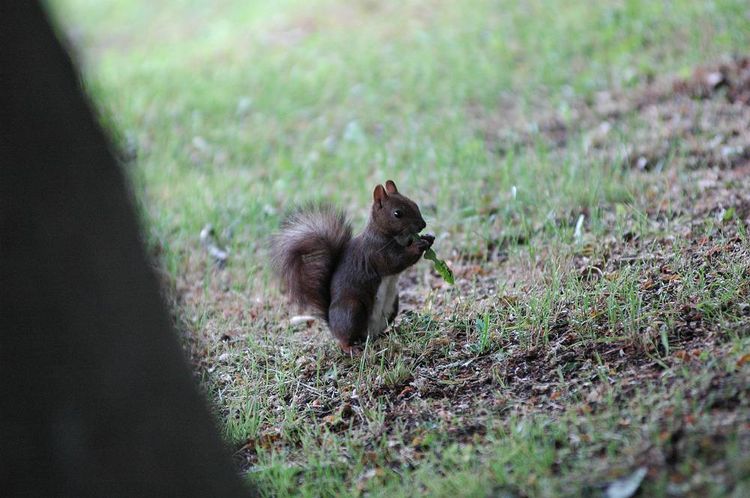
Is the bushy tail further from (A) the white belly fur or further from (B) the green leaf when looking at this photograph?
(B) the green leaf

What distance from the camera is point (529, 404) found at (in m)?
2.89

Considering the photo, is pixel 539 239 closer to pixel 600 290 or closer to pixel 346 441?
pixel 600 290

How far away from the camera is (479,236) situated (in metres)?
4.71

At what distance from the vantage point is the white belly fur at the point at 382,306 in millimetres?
3680

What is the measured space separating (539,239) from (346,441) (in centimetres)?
190

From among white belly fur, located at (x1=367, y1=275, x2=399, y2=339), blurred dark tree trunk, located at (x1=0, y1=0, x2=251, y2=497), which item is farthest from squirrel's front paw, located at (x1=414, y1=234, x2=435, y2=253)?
blurred dark tree trunk, located at (x1=0, y1=0, x2=251, y2=497)

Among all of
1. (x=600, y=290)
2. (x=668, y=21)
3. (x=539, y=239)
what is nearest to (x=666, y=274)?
(x=600, y=290)

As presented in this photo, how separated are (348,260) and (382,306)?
248mm

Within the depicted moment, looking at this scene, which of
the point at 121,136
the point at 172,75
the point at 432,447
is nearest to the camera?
the point at 432,447

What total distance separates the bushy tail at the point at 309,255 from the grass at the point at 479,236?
25 cm

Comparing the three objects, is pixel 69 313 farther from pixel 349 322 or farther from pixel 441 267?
pixel 441 267

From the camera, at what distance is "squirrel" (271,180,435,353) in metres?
3.65

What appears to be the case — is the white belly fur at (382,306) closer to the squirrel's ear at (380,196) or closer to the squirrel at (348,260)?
the squirrel at (348,260)

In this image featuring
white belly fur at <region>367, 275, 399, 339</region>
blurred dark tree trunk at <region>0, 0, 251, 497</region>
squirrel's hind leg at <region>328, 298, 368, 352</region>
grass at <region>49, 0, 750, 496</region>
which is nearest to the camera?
blurred dark tree trunk at <region>0, 0, 251, 497</region>
